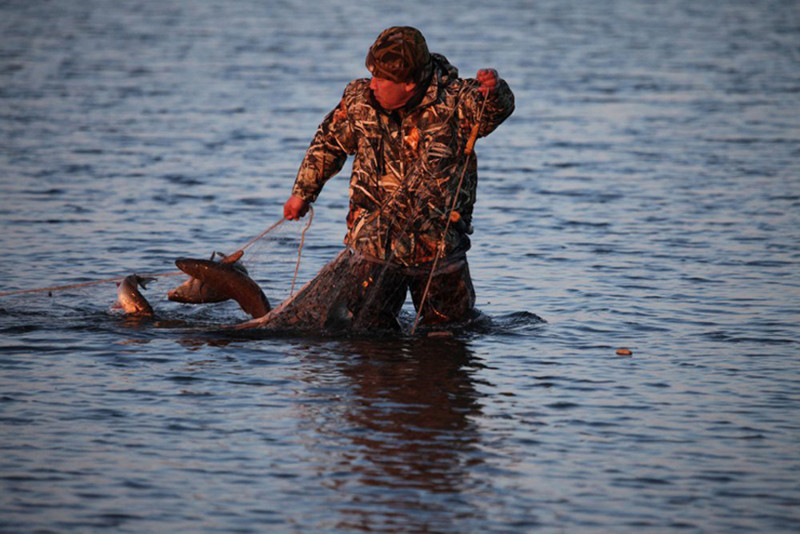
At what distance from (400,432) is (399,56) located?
2.16m

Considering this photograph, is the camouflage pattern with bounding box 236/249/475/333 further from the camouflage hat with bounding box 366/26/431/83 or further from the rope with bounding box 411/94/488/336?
the camouflage hat with bounding box 366/26/431/83

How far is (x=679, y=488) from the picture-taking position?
6.32 meters

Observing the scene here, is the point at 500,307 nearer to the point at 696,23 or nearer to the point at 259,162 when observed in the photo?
the point at 259,162

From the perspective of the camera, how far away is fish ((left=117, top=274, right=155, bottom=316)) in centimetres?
941

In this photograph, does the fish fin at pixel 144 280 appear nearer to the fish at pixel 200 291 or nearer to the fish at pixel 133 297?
the fish at pixel 133 297

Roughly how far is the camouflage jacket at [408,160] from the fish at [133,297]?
1747 millimetres

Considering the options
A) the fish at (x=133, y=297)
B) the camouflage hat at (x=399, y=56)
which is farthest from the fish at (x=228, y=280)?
the camouflage hat at (x=399, y=56)

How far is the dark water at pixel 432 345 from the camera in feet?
20.4

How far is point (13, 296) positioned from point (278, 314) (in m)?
2.25

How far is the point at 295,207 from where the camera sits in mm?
8352

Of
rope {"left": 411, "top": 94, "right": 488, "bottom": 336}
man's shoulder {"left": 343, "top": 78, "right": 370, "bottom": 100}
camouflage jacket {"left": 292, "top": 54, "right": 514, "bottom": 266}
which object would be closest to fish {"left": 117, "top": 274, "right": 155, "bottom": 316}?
camouflage jacket {"left": 292, "top": 54, "right": 514, "bottom": 266}

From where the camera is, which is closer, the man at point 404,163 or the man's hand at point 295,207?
the man at point 404,163

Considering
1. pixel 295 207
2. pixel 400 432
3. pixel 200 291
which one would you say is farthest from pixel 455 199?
pixel 200 291

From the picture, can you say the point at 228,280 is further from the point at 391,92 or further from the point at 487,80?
the point at 487,80
